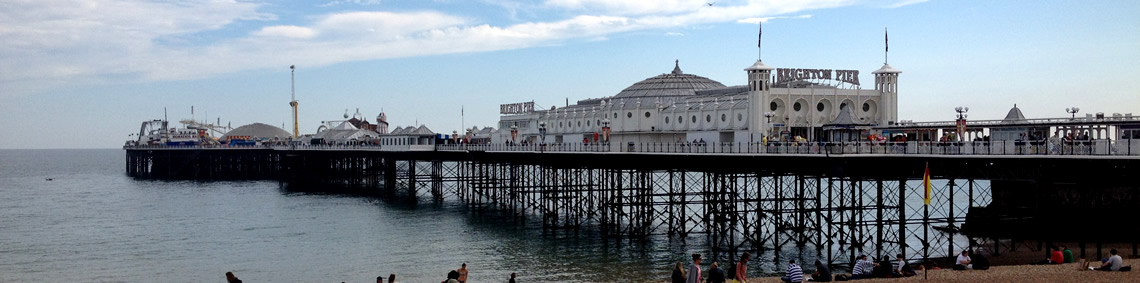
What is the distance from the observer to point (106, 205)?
87125 mm

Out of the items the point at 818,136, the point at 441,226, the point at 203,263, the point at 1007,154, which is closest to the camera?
the point at 1007,154

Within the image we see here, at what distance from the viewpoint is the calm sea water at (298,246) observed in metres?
44.6

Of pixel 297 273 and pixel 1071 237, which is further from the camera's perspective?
pixel 1071 237

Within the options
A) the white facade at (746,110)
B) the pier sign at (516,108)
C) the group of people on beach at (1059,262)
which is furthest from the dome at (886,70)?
the pier sign at (516,108)

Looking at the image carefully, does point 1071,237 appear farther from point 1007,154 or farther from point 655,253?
point 655,253

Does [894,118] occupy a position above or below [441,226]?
above

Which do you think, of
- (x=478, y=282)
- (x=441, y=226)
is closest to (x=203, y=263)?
(x=478, y=282)

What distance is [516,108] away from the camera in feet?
354

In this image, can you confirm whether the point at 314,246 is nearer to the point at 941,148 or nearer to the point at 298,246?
the point at 298,246

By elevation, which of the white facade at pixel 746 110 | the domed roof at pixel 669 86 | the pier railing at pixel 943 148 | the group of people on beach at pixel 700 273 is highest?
the domed roof at pixel 669 86

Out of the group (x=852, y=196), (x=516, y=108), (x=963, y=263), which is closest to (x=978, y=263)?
(x=963, y=263)

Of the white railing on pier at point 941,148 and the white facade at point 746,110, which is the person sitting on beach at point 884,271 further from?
the white facade at point 746,110

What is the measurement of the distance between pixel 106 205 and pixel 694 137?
49806mm

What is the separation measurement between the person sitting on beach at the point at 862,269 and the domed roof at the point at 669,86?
47678 mm
